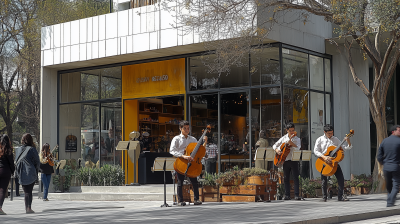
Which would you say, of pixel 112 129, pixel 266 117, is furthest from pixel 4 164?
pixel 112 129

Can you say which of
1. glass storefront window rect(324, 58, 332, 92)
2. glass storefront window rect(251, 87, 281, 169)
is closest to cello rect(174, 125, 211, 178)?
glass storefront window rect(251, 87, 281, 169)

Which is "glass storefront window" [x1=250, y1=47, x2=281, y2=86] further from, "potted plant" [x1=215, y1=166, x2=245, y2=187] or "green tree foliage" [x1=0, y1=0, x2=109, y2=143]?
"green tree foliage" [x1=0, y1=0, x2=109, y2=143]

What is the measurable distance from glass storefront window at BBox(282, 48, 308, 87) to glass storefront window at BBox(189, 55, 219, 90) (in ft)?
7.77

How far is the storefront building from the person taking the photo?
16.2m

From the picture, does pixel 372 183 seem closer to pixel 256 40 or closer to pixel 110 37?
pixel 256 40

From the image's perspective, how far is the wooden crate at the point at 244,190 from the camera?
12.2 m

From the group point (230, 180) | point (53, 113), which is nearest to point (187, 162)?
point (230, 180)

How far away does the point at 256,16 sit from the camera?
14.8m

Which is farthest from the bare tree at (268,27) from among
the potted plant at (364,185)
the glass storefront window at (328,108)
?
the glass storefront window at (328,108)

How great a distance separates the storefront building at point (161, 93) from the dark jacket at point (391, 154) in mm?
5467

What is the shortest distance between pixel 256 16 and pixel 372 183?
19.8ft

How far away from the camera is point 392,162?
1023 centimetres

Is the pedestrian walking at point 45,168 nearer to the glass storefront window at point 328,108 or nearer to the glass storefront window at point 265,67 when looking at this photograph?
the glass storefront window at point 265,67

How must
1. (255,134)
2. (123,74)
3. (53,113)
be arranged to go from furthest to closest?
1. (53,113)
2. (123,74)
3. (255,134)
